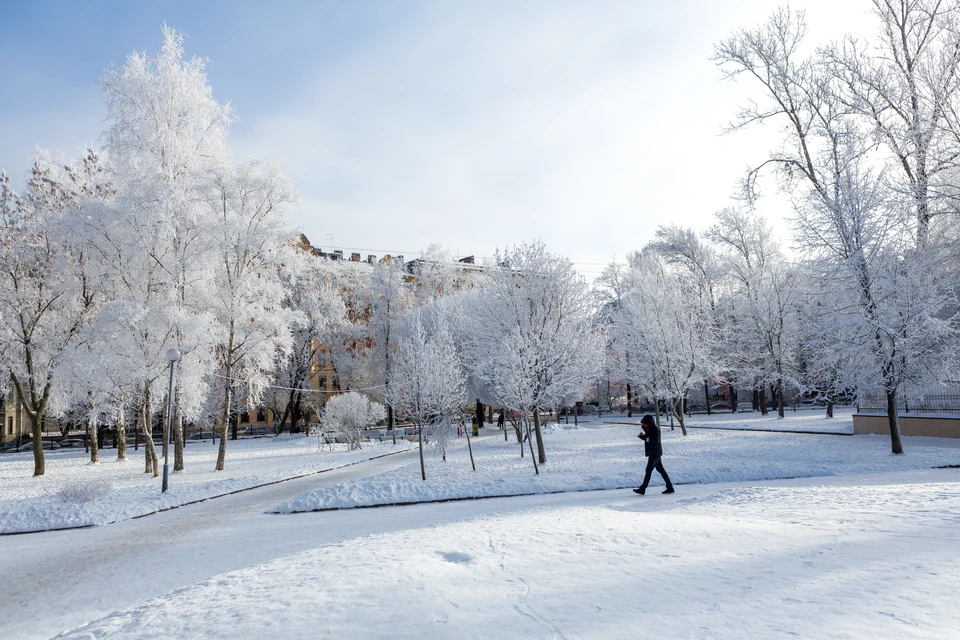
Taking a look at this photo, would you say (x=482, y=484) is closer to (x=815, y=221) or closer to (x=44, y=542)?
(x=44, y=542)

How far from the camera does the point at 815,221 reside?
1861cm

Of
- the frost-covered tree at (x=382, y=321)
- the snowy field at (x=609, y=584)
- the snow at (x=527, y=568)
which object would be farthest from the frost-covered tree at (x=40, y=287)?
the frost-covered tree at (x=382, y=321)

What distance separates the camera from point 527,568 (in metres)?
5.75

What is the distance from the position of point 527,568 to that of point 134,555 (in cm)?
730

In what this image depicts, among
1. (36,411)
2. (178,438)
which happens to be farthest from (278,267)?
(36,411)

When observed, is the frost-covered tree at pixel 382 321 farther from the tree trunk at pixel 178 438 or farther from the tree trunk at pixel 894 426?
the tree trunk at pixel 894 426

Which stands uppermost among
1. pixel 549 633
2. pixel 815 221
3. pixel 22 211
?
pixel 22 211

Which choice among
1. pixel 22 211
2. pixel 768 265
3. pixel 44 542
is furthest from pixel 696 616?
pixel 768 265

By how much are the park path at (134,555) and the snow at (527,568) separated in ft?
0.17

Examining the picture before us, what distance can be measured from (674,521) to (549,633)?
Answer: 451 cm

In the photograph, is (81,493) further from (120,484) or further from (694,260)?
(694,260)

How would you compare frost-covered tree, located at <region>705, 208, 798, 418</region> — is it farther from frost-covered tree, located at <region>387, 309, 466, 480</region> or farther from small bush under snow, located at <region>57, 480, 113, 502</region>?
small bush under snow, located at <region>57, 480, 113, 502</region>

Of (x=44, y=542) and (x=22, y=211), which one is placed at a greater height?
(x=22, y=211)

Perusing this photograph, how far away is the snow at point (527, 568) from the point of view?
434 cm
